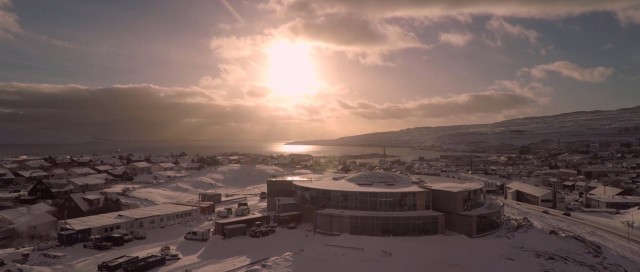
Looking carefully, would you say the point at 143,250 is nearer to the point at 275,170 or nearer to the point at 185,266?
the point at 185,266

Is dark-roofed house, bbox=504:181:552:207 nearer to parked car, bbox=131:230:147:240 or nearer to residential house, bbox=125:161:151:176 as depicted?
parked car, bbox=131:230:147:240

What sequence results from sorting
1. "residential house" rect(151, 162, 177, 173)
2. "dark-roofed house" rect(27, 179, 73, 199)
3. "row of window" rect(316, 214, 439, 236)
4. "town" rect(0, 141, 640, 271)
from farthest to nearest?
"residential house" rect(151, 162, 177, 173) < "dark-roofed house" rect(27, 179, 73, 199) < "row of window" rect(316, 214, 439, 236) < "town" rect(0, 141, 640, 271)

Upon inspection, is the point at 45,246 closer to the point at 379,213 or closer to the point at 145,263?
the point at 145,263

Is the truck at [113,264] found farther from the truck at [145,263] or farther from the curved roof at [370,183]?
the curved roof at [370,183]

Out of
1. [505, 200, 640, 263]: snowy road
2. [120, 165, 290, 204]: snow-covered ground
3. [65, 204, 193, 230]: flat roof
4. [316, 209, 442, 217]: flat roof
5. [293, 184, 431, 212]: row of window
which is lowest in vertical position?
[505, 200, 640, 263]: snowy road

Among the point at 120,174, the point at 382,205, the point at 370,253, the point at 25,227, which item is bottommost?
the point at 370,253

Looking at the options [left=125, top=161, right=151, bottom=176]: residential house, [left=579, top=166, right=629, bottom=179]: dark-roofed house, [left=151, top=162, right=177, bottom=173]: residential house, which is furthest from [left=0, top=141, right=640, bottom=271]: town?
[left=151, top=162, right=177, bottom=173]: residential house

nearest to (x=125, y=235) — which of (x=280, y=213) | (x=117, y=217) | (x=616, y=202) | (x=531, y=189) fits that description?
(x=117, y=217)
